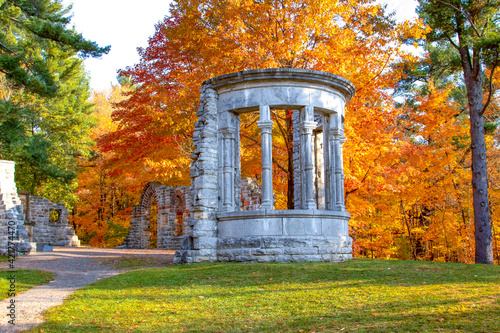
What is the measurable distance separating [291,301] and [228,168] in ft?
18.3

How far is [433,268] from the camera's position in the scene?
30.2 ft

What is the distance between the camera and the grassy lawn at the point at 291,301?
539cm

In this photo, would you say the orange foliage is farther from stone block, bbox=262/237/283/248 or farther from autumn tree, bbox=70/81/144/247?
autumn tree, bbox=70/81/144/247

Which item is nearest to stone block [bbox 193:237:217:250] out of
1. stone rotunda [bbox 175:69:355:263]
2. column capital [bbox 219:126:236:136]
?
stone rotunda [bbox 175:69:355:263]

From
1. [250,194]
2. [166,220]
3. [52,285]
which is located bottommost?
[52,285]

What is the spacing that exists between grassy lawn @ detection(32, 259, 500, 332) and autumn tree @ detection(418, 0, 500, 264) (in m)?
4.84

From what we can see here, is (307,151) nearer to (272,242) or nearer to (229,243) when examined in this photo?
(272,242)

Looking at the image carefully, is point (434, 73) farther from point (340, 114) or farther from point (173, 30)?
point (173, 30)

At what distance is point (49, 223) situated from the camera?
2534 centimetres

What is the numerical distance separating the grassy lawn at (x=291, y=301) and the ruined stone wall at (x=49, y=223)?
17.9 meters

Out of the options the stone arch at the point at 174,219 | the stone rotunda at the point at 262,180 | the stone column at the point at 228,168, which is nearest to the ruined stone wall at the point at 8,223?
the stone rotunda at the point at 262,180

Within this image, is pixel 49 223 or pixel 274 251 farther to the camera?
pixel 49 223

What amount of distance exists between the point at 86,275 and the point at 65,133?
21.0 m

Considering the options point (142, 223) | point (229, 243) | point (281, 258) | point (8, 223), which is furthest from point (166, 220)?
point (281, 258)
